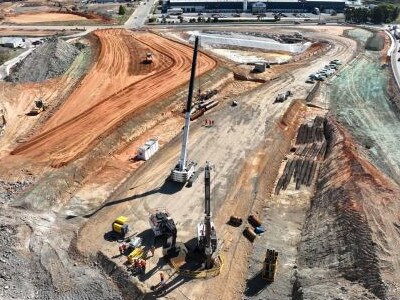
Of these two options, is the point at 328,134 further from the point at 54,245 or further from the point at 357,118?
the point at 54,245

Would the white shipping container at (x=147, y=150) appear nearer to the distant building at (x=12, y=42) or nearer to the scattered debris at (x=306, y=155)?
the scattered debris at (x=306, y=155)

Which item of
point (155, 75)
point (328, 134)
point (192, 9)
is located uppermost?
point (192, 9)

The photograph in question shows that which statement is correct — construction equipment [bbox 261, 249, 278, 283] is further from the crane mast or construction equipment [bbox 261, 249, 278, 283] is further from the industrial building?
the industrial building

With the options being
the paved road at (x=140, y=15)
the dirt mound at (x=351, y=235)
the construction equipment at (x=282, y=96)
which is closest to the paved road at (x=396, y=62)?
the construction equipment at (x=282, y=96)

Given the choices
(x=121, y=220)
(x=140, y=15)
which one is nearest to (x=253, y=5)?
(x=140, y=15)

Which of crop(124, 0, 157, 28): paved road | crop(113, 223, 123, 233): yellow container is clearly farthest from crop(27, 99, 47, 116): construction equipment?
crop(124, 0, 157, 28): paved road

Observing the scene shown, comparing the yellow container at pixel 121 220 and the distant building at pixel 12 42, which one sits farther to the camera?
the distant building at pixel 12 42

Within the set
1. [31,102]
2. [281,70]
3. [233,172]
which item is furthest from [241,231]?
[281,70]
